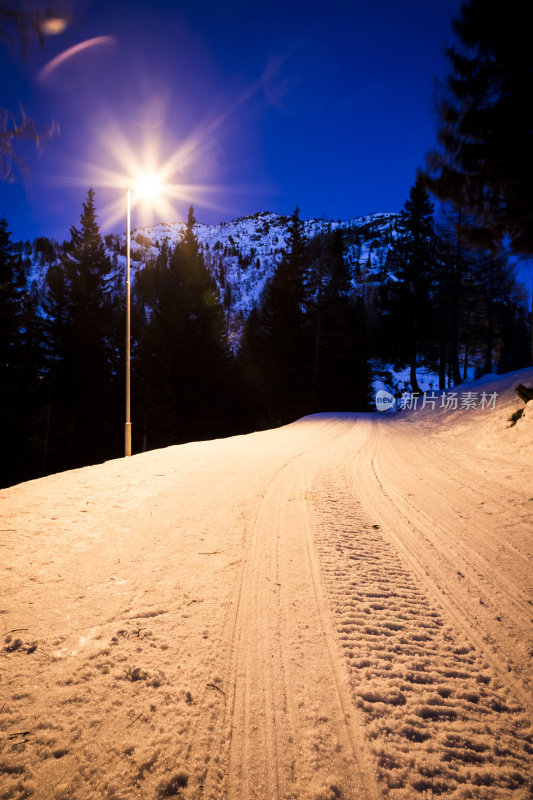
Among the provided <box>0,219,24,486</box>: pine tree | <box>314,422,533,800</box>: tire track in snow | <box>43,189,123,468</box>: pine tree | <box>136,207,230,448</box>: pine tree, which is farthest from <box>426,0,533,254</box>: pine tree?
<box>43,189,123,468</box>: pine tree

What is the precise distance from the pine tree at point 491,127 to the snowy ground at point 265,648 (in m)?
8.82

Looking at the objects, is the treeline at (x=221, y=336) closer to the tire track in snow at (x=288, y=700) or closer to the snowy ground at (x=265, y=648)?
the snowy ground at (x=265, y=648)

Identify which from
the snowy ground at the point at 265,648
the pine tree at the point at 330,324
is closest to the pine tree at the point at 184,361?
the pine tree at the point at 330,324

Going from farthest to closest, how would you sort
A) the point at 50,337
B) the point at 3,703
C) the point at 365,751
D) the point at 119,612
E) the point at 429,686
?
the point at 50,337 < the point at 119,612 < the point at 429,686 < the point at 3,703 < the point at 365,751

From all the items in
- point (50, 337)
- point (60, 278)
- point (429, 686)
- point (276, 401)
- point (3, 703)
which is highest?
point (60, 278)

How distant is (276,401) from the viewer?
26.9 metres

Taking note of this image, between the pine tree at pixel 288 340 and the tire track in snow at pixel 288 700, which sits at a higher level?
the pine tree at pixel 288 340

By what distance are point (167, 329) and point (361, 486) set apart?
25113 millimetres

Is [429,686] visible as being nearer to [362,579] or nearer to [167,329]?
[362,579]

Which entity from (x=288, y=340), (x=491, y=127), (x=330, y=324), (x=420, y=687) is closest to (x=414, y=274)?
(x=330, y=324)

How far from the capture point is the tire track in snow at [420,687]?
133 cm

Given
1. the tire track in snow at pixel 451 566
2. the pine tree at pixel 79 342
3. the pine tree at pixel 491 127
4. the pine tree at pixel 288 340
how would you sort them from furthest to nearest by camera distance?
the pine tree at pixel 288 340, the pine tree at pixel 79 342, the pine tree at pixel 491 127, the tire track in snow at pixel 451 566

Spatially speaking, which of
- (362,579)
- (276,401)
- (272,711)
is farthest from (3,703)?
(276,401)

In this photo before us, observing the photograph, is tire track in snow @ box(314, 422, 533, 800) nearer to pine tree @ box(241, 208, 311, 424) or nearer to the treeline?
the treeline
